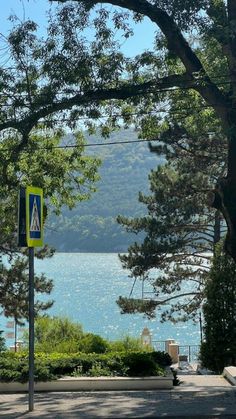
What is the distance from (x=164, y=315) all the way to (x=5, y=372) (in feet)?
78.0

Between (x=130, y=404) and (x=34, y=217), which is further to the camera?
(x=130, y=404)

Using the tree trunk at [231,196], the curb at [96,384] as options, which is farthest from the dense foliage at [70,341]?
the tree trunk at [231,196]

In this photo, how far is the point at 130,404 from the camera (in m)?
9.58

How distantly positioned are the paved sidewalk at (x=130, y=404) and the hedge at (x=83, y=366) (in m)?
0.61

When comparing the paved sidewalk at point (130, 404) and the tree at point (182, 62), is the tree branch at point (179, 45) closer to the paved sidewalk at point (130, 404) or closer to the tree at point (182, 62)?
the tree at point (182, 62)

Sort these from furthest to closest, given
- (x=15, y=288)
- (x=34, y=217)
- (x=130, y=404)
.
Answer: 1. (x=15, y=288)
2. (x=130, y=404)
3. (x=34, y=217)

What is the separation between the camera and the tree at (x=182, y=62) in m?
12.5

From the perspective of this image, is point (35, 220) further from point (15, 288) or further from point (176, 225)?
point (15, 288)

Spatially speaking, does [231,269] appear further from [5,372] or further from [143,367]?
[5,372]

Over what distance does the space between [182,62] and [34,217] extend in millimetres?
5689

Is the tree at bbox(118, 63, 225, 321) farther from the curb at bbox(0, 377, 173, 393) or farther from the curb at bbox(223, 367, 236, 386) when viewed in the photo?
the curb at bbox(0, 377, 173, 393)

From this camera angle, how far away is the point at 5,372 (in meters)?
11.4

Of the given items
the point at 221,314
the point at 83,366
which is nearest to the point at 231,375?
the point at 221,314

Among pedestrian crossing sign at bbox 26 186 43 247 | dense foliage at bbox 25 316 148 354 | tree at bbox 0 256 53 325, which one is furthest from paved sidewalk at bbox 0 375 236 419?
tree at bbox 0 256 53 325
